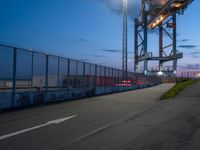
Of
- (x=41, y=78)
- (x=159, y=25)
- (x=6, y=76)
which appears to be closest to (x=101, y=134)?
(x=6, y=76)

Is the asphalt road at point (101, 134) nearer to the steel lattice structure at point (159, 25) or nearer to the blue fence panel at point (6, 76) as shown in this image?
the blue fence panel at point (6, 76)

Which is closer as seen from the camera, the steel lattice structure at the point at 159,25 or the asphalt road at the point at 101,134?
the asphalt road at the point at 101,134

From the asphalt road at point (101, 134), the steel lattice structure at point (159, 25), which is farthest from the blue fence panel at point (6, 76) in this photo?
the steel lattice structure at point (159, 25)

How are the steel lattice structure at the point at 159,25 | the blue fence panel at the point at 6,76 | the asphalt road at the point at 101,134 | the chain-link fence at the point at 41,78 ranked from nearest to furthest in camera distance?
the asphalt road at the point at 101,134 < the blue fence panel at the point at 6,76 < the chain-link fence at the point at 41,78 < the steel lattice structure at the point at 159,25

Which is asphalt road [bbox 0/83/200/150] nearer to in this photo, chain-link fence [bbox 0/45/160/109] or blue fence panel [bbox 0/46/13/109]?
blue fence panel [bbox 0/46/13/109]

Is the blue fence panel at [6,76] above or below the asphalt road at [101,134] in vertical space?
above

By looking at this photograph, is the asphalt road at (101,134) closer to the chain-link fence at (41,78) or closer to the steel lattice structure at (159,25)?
the chain-link fence at (41,78)

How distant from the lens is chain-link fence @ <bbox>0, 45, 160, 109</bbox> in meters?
12.4

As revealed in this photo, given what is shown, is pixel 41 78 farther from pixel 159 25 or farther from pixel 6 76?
pixel 159 25

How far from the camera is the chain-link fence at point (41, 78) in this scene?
12414 millimetres

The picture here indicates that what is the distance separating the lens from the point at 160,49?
86125 millimetres

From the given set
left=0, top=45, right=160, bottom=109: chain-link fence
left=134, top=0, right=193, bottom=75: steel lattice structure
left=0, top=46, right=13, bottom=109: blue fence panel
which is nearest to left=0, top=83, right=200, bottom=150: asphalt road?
left=0, top=46, right=13, bottom=109: blue fence panel

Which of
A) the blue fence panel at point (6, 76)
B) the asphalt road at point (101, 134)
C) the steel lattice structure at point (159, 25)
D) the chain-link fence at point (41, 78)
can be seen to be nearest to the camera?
the asphalt road at point (101, 134)

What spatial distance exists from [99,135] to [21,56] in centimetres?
812
